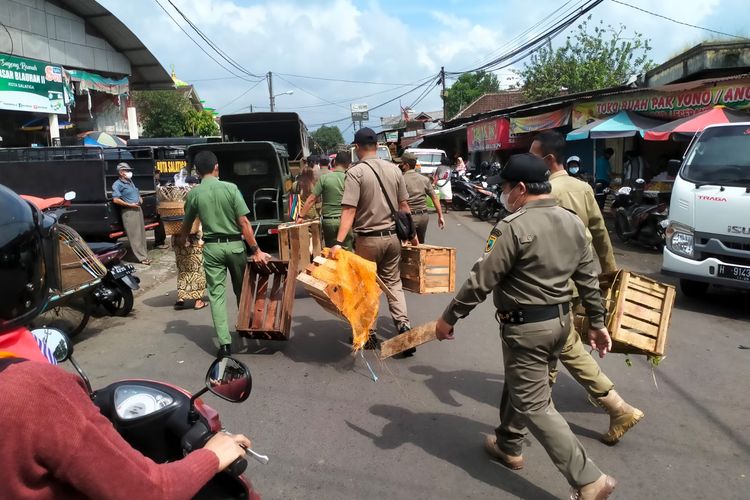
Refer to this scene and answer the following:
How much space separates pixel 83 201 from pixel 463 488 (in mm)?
8321

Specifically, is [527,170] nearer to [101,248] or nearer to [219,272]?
[219,272]

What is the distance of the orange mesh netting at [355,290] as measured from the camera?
14.4 ft

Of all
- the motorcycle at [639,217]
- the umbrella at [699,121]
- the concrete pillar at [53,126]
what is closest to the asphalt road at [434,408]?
the motorcycle at [639,217]

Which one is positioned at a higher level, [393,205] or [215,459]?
[393,205]

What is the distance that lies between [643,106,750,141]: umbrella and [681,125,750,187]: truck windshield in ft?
13.1

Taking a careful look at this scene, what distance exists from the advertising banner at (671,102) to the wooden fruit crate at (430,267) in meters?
9.08

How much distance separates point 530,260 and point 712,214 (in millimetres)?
4511

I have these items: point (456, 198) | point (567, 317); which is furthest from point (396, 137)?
point (567, 317)

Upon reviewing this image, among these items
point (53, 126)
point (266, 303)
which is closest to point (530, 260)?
point (266, 303)

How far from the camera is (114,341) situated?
600 cm

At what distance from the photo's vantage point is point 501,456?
10.8ft

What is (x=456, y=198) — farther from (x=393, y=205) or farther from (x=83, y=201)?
Result: (x=393, y=205)

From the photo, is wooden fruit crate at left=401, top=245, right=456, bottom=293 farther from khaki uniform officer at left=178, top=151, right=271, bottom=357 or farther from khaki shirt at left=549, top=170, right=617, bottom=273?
khaki shirt at left=549, top=170, right=617, bottom=273

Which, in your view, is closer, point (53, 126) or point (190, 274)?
point (190, 274)
